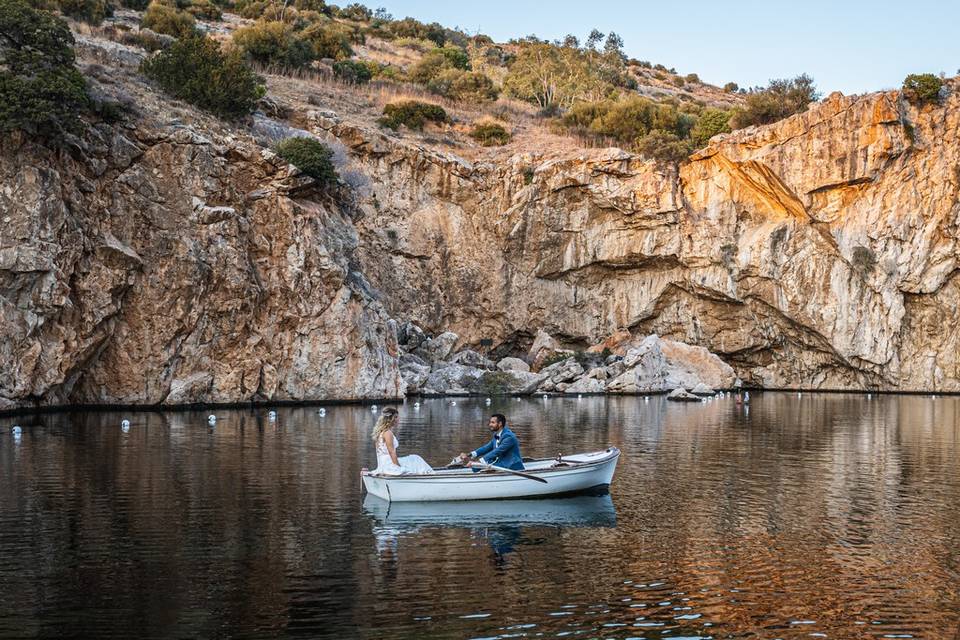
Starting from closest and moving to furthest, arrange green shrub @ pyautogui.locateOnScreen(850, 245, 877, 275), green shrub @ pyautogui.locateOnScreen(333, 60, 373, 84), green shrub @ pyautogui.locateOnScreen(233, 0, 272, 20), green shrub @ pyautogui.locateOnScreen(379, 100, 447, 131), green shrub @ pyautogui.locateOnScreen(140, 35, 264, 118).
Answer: green shrub @ pyautogui.locateOnScreen(140, 35, 264, 118) < green shrub @ pyautogui.locateOnScreen(850, 245, 877, 275) < green shrub @ pyautogui.locateOnScreen(379, 100, 447, 131) < green shrub @ pyautogui.locateOnScreen(333, 60, 373, 84) < green shrub @ pyautogui.locateOnScreen(233, 0, 272, 20)

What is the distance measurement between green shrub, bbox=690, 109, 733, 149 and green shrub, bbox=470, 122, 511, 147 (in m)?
14.1

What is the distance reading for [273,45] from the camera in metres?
71.0

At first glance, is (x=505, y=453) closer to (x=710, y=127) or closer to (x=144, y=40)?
(x=144, y=40)

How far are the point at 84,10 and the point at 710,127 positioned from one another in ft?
148

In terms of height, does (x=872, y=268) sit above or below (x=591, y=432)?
above

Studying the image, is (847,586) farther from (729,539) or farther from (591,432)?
(591,432)

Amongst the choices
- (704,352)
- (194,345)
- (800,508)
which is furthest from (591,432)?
(704,352)

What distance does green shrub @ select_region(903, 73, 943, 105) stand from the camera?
193 feet

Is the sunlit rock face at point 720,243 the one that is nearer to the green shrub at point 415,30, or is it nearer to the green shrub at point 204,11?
the green shrub at point 204,11

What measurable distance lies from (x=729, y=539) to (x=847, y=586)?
285cm

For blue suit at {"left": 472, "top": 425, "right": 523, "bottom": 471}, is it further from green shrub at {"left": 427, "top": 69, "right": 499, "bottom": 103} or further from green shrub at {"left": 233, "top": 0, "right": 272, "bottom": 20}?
green shrub at {"left": 233, "top": 0, "right": 272, "bottom": 20}

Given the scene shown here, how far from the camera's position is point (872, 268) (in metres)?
61.0

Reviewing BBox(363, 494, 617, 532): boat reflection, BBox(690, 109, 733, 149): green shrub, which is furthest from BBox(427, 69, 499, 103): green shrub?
BBox(363, 494, 617, 532): boat reflection

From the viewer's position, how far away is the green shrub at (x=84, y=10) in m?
60.7
